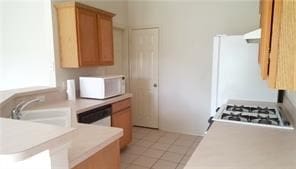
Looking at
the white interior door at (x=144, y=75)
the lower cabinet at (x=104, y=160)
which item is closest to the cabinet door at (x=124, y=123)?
the white interior door at (x=144, y=75)

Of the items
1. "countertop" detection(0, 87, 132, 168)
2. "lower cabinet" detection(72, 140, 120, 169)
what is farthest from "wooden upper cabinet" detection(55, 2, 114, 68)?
"lower cabinet" detection(72, 140, 120, 169)

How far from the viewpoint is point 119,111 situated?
3.17 meters

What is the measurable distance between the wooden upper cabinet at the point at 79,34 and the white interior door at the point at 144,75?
1.29 m

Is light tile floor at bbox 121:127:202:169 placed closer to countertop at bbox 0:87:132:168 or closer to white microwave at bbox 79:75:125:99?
white microwave at bbox 79:75:125:99

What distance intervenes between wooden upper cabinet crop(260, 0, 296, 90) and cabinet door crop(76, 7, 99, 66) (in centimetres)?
247

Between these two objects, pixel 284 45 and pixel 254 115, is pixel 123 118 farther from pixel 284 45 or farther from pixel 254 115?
pixel 284 45

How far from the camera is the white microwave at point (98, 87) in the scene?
2.96 metres

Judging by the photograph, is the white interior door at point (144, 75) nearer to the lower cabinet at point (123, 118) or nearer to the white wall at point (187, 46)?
the white wall at point (187, 46)

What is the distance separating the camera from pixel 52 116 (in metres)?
1.72

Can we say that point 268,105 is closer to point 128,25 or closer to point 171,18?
point 171,18

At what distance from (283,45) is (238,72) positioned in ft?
6.51

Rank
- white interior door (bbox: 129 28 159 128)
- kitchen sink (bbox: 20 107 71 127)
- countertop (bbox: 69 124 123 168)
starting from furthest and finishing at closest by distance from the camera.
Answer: white interior door (bbox: 129 28 159 128)
kitchen sink (bbox: 20 107 71 127)
countertop (bbox: 69 124 123 168)

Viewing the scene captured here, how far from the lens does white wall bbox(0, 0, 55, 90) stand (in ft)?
9.64

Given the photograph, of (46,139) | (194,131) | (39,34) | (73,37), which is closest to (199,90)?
(194,131)
